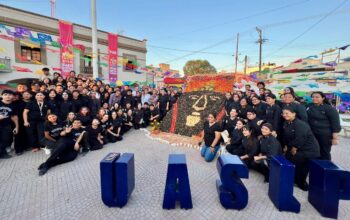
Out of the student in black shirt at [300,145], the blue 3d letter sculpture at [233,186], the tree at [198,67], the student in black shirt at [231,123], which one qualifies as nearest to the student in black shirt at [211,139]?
the student in black shirt at [231,123]

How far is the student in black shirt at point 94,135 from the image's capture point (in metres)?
4.87

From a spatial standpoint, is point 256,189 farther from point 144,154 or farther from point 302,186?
point 144,154

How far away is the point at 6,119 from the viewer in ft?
13.4

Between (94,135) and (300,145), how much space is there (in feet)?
15.2

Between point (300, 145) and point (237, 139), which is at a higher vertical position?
point (300, 145)

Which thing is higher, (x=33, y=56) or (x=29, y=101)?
(x=33, y=56)

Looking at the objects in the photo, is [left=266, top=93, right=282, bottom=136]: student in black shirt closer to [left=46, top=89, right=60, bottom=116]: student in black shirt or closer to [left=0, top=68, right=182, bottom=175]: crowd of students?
[left=0, top=68, right=182, bottom=175]: crowd of students

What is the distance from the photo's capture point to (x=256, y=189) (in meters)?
3.00

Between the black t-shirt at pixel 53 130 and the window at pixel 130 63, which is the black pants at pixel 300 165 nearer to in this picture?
the black t-shirt at pixel 53 130

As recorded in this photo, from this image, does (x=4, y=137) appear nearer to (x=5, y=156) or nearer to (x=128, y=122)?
(x=5, y=156)

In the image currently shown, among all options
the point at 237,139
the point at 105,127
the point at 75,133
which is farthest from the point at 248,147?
the point at 105,127

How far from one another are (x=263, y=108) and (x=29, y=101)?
224 inches

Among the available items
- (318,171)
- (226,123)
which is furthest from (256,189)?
(226,123)

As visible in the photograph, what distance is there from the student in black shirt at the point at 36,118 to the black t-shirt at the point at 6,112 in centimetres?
24
